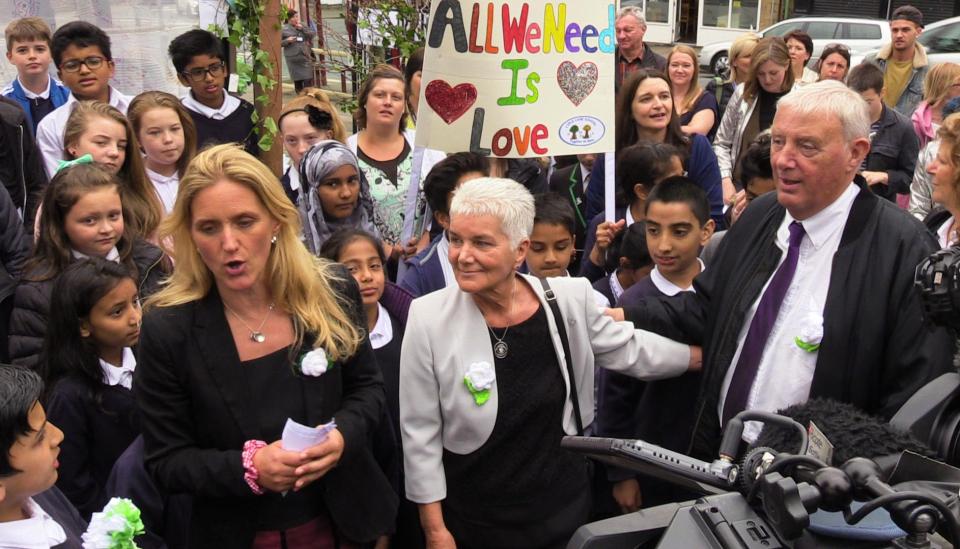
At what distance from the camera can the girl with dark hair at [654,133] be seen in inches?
199

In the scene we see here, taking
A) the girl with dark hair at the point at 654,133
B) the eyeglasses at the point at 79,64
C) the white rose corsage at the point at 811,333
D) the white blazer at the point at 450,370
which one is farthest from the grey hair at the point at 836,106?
the eyeglasses at the point at 79,64

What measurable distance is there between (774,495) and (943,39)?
16.2 metres

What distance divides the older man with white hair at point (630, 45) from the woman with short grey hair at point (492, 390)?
4.88m

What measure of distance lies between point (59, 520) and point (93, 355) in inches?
37.3

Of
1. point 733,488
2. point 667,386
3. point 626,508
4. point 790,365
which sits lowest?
point 626,508

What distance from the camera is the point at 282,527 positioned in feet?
8.65

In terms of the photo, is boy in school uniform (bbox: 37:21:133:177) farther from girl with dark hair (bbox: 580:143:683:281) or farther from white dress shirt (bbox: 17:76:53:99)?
girl with dark hair (bbox: 580:143:683:281)

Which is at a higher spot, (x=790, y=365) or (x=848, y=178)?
(x=848, y=178)

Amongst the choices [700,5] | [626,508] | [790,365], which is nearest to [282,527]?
[626,508]

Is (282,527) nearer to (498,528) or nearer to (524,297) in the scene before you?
(498,528)

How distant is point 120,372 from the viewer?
3389 millimetres

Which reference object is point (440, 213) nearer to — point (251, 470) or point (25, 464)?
point (251, 470)

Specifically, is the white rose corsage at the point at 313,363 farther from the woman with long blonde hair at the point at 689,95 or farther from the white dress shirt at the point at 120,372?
the woman with long blonde hair at the point at 689,95

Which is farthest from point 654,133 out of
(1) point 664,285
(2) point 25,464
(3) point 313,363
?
(2) point 25,464
